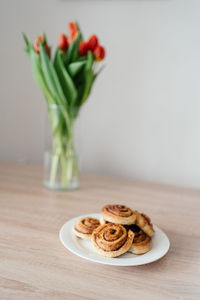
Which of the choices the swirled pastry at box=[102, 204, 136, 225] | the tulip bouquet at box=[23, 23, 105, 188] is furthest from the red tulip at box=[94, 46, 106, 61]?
the swirled pastry at box=[102, 204, 136, 225]

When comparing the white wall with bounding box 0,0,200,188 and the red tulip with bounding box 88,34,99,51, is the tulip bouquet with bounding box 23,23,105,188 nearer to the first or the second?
the red tulip with bounding box 88,34,99,51

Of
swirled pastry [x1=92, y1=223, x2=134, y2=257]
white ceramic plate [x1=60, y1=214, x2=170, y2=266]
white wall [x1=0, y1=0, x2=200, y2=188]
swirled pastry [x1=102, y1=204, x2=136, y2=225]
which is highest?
white wall [x1=0, y1=0, x2=200, y2=188]

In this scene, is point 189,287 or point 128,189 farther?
point 128,189

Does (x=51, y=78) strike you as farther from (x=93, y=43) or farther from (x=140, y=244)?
(x=140, y=244)

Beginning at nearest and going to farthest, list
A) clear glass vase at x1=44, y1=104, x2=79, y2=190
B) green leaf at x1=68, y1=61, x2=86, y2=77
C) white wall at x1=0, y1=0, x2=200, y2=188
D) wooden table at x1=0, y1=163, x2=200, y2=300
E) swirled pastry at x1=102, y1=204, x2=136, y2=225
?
wooden table at x1=0, y1=163, x2=200, y2=300
swirled pastry at x1=102, y1=204, x2=136, y2=225
green leaf at x1=68, y1=61, x2=86, y2=77
clear glass vase at x1=44, y1=104, x2=79, y2=190
white wall at x1=0, y1=0, x2=200, y2=188

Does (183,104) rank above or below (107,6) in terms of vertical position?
below

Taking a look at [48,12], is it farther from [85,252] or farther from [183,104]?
[85,252]

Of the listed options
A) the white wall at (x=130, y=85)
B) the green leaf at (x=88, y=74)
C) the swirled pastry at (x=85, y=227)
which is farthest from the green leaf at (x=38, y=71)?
the swirled pastry at (x=85, y=227)

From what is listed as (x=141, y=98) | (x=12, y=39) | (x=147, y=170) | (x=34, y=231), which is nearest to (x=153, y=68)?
(x=141, y=98)
